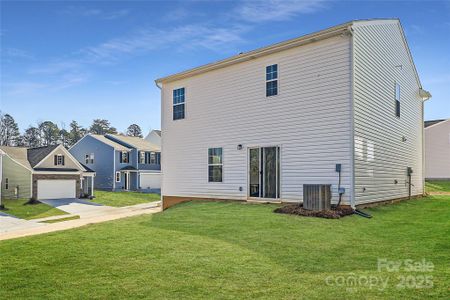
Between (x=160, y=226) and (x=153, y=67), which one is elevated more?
(x=153, y=67)

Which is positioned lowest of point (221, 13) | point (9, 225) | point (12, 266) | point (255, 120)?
point (9, 225)

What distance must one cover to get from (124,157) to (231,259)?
1323 inches

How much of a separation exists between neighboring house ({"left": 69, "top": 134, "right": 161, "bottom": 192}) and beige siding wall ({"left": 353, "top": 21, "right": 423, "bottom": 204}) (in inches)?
1099

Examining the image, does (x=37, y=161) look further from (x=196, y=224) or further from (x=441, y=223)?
(x=441, y=223)

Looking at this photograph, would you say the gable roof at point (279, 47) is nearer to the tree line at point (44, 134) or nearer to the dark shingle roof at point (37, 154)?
the dark shingle roof at point (37, 154)

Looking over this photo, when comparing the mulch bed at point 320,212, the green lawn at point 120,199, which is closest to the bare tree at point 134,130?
the green lawn at point 120,199

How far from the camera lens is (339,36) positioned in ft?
34.8

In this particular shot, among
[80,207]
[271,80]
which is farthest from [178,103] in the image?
[80,207]

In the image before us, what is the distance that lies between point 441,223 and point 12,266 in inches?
354

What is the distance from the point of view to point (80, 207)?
2477 cm

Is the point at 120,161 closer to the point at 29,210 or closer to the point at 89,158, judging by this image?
the point at 89,158

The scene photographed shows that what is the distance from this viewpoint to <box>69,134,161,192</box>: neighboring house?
1441 inches

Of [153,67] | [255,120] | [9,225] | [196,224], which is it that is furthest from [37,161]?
[196,224]

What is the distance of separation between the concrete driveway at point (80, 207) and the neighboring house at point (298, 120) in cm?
868
